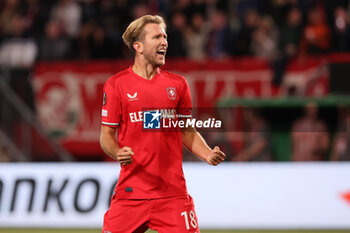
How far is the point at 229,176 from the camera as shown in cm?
1040

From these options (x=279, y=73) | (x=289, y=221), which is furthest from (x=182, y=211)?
(x=279, y=73)

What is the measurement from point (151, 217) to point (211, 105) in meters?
8.75

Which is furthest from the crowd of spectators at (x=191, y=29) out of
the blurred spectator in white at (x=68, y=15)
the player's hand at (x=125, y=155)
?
the player's hand at (x=125, y=155)

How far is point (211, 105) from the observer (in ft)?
45.1

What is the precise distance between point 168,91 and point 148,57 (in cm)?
30

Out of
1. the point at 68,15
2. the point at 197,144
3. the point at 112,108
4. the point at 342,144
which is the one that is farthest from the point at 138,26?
the point at 68,15

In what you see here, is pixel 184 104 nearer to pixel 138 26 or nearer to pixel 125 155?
pixel 138 26

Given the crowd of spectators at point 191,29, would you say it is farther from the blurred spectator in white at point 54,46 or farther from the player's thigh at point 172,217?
the player's thigh at point 172,217

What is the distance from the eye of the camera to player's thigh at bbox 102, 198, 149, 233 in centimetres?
506

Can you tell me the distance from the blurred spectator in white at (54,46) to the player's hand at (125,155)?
10.2m

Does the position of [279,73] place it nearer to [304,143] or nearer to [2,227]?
[304,143]

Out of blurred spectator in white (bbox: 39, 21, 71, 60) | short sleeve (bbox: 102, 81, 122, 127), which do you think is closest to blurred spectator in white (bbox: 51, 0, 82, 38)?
blurred spectator in white (bbox: 39, 21, 71, 60)

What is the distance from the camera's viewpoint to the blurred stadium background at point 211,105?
10227 millimetres

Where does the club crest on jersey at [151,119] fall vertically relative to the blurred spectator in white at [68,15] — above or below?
below
